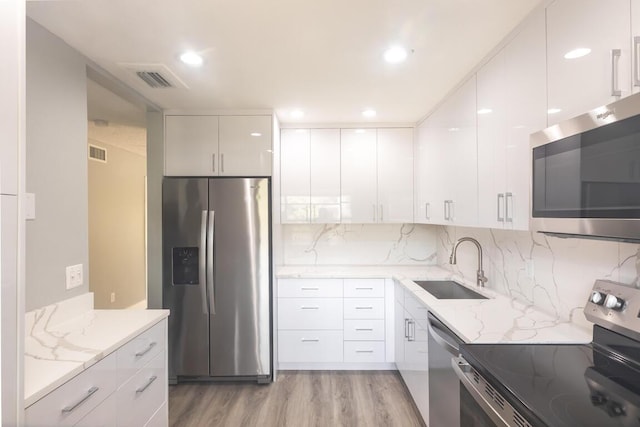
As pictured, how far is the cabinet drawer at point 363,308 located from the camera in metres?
2.91

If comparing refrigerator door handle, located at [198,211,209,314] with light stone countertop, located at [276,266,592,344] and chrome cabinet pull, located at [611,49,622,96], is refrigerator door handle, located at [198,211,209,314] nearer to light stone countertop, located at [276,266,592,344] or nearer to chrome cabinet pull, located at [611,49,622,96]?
light stone countertop, located at [276,266,592,344]

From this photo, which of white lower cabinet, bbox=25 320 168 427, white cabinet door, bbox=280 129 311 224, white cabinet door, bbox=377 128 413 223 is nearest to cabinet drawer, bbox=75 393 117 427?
white lower cabinet, bbox=25 320 168 427

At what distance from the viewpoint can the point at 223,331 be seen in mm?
2693

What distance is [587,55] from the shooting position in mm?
1108

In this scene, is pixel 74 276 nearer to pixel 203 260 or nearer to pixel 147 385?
pixel 147 385

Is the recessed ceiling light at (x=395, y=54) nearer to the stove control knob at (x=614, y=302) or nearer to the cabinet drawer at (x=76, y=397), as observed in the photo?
the stove control knob at (x=614, y=302)

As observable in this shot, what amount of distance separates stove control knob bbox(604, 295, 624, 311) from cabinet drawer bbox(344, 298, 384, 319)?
1834 millimetres

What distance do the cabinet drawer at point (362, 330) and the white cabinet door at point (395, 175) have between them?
101 cm

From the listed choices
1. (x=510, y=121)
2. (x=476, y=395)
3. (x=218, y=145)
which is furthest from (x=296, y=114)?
(x=476, y=395)

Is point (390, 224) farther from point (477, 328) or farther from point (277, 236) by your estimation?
point (477, 328)

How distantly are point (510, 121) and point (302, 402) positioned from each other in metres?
2.41

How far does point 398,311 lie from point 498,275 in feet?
2.90

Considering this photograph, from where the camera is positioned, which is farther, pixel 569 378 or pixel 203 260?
pixel 203 260

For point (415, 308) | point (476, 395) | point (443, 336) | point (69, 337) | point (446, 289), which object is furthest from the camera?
point (446, 289)
